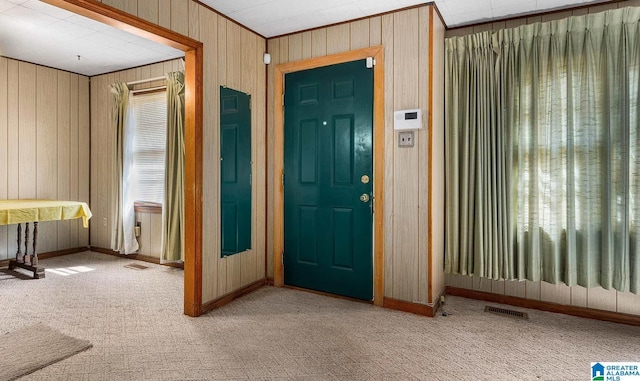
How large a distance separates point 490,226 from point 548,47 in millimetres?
1549

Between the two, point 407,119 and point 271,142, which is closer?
point 407,119

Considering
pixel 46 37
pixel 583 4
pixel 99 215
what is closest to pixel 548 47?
pixel 583 4

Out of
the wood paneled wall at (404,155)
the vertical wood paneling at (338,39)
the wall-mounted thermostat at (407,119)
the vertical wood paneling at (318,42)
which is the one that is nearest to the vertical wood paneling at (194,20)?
the vertical wood paneling at (318,42)

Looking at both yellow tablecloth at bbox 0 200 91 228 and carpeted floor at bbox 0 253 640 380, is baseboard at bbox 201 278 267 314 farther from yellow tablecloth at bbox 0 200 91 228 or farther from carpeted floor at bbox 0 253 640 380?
yellow tablecloth at bbox 0 200 91 228

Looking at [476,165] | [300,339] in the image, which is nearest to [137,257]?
[300,339]

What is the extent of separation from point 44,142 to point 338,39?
4255mm

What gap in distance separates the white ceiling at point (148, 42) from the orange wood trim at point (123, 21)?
438 millimetres

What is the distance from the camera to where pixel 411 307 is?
3.09 metres

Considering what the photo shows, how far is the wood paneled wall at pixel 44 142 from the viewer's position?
464 centimetres

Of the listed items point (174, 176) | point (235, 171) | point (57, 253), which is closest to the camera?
point (235, 171)

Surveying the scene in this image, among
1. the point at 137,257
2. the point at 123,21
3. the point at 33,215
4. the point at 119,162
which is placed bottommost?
the point at 137,257

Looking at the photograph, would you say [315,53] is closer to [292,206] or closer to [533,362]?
[292,206]

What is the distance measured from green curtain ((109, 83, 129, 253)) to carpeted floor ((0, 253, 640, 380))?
4.68ft

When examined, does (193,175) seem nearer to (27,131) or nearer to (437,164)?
(437,164)
